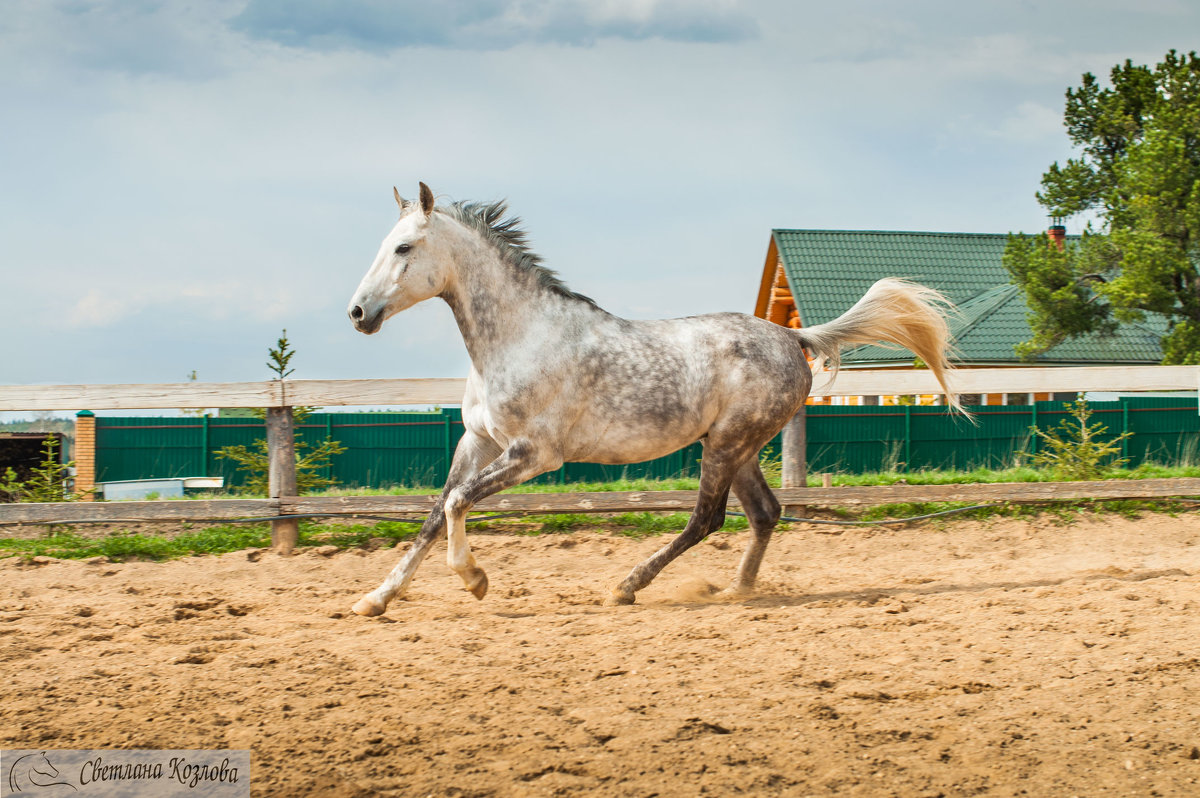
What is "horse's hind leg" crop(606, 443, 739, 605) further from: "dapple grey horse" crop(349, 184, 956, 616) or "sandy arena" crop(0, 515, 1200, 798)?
"sandy arena" crop(0, 515, 1200, 798)

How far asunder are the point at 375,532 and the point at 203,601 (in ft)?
5.95

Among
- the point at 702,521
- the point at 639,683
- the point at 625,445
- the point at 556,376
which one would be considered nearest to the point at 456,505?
the point at 556,376

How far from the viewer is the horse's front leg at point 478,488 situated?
431 centimetres

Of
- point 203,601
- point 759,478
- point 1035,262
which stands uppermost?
point 1035,262

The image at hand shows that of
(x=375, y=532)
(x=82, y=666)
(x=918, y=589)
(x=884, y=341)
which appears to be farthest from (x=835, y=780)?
(x=375, y=532)

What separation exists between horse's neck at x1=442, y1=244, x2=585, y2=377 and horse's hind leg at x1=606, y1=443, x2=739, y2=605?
3.70 ft

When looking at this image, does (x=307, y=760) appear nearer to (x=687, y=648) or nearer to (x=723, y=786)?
(x=723, y=786)

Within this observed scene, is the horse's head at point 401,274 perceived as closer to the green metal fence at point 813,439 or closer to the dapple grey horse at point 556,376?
the dapple grey horse at point 556,376

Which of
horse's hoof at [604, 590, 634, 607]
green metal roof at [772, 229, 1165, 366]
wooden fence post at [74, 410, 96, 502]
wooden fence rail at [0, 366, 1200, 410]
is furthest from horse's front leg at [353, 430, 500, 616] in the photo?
green metal roof at [772, 229, 1165, 366]

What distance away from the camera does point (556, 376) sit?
4477 mm

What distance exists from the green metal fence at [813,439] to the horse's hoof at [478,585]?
390 inches

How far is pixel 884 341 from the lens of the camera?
576cm

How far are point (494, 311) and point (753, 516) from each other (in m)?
1.84

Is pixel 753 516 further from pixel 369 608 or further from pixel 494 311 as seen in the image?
pixel 369 608
